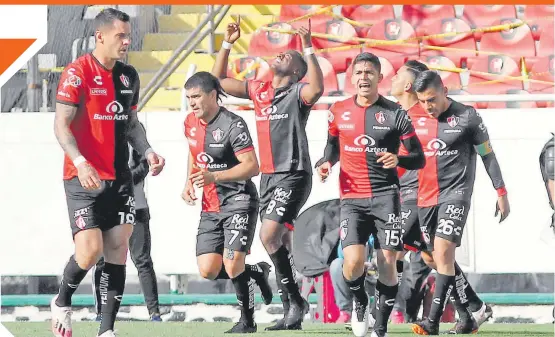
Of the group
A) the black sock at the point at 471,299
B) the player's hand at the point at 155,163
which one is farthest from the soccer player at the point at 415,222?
the player's hand at the point at 155,163

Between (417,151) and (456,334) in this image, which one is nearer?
(417,151)

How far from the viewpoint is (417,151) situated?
8.65 metres

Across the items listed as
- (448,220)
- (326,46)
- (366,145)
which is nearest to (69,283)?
(366,145)

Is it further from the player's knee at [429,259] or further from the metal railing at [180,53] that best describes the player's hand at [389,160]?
the metal railing at [180,53]

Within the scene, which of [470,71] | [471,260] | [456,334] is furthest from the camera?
[470,71]

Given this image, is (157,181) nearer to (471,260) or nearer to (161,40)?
(471,260)

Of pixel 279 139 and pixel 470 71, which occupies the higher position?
pixel 470 71

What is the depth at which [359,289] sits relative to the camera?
8.77m

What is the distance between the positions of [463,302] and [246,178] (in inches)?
85.1

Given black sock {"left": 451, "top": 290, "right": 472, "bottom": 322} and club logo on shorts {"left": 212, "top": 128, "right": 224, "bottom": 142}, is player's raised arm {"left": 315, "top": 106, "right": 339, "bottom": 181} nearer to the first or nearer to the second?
club logo on shorts {"left": 212, "top": 128, "right": 224, "bottom": 142}

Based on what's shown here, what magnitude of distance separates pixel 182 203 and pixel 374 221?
13.7 feet

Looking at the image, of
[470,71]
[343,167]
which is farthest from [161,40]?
[343,167]

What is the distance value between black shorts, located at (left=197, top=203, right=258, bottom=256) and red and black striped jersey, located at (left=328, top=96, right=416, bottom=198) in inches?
30.2
